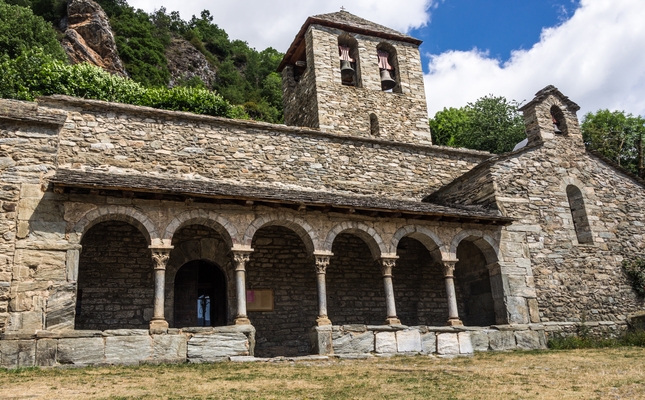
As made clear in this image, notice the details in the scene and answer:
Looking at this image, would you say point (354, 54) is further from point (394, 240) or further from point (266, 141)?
point (394, 240)

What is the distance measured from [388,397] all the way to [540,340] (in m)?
7.57

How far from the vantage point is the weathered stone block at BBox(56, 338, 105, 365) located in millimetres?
8680

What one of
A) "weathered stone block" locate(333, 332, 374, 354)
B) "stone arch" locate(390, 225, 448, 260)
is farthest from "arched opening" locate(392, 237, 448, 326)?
"weathered stone block" locate(333, 332, 374, 354)

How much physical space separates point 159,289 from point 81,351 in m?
1.74

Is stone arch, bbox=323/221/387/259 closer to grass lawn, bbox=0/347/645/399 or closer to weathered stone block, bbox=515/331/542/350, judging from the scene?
grass lawn, bbox=0/347/645/399

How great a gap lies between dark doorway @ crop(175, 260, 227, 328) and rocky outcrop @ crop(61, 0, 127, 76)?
754 inches

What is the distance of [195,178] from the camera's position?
44.1 ft

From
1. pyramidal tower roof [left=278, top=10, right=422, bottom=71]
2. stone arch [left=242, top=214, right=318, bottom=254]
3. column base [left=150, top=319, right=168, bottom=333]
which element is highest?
pyramidal tower roof [left=278, top=10, right=422, bottom=71]

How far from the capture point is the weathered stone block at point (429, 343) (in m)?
11.2

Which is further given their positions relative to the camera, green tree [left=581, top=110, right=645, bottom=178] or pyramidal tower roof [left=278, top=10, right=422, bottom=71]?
green tree [left=581, top=110, right=645, bottom=178]

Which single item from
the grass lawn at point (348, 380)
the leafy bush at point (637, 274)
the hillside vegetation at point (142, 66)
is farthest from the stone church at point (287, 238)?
the hillside vegetation at point (142, 66)

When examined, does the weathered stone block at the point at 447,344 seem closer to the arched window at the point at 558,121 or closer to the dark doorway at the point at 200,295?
the dark doorway at the point at 200,295

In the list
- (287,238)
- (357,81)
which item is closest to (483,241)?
(287,238)

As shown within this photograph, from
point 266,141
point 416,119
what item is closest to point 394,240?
point 266,141
